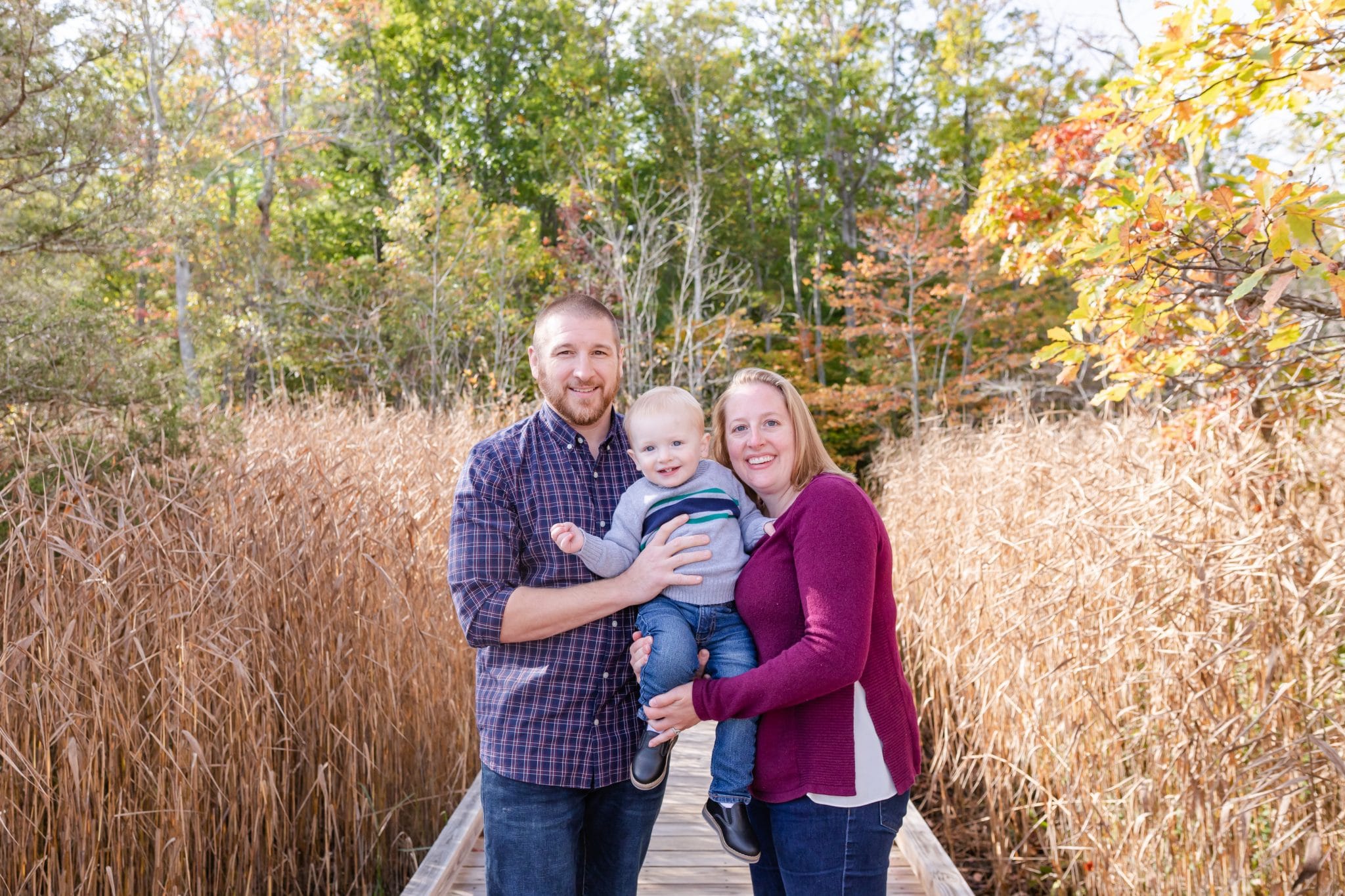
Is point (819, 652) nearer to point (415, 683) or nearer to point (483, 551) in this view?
point (483, 551)

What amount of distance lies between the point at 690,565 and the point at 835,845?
1.92 feet

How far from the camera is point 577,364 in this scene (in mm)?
1953

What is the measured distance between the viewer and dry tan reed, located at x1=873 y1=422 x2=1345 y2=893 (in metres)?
2.45

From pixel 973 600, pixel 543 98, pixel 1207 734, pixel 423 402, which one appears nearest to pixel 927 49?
pixel 543 98

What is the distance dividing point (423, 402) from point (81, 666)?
441 inches

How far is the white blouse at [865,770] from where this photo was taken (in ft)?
5.48

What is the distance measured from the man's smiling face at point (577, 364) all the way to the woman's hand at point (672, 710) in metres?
0.61

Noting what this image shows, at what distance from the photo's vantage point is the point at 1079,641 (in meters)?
3.04

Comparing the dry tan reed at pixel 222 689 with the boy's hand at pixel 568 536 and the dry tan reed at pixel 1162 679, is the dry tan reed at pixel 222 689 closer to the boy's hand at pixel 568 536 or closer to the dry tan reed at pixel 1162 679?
the boy's hand at pixel 568 536

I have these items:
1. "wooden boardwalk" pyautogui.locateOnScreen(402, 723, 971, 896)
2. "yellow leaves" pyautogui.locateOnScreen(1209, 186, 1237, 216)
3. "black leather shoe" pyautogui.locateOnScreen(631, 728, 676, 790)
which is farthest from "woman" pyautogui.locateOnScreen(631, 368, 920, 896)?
"wooden boardwalk" pyautogui.locateOnScreen(402, 723, 971, 896)

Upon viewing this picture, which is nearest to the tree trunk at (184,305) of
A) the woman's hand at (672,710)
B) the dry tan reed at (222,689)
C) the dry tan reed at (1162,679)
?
the dry tan reed at (222,689)

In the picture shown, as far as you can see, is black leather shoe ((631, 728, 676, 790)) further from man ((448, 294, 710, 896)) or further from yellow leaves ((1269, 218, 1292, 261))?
yellow leaves ((1269, 218, 1292, 261))

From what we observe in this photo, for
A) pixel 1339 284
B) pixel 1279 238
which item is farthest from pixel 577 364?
pixel 1339 284

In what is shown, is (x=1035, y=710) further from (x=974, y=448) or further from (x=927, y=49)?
(x=927, y=49)
